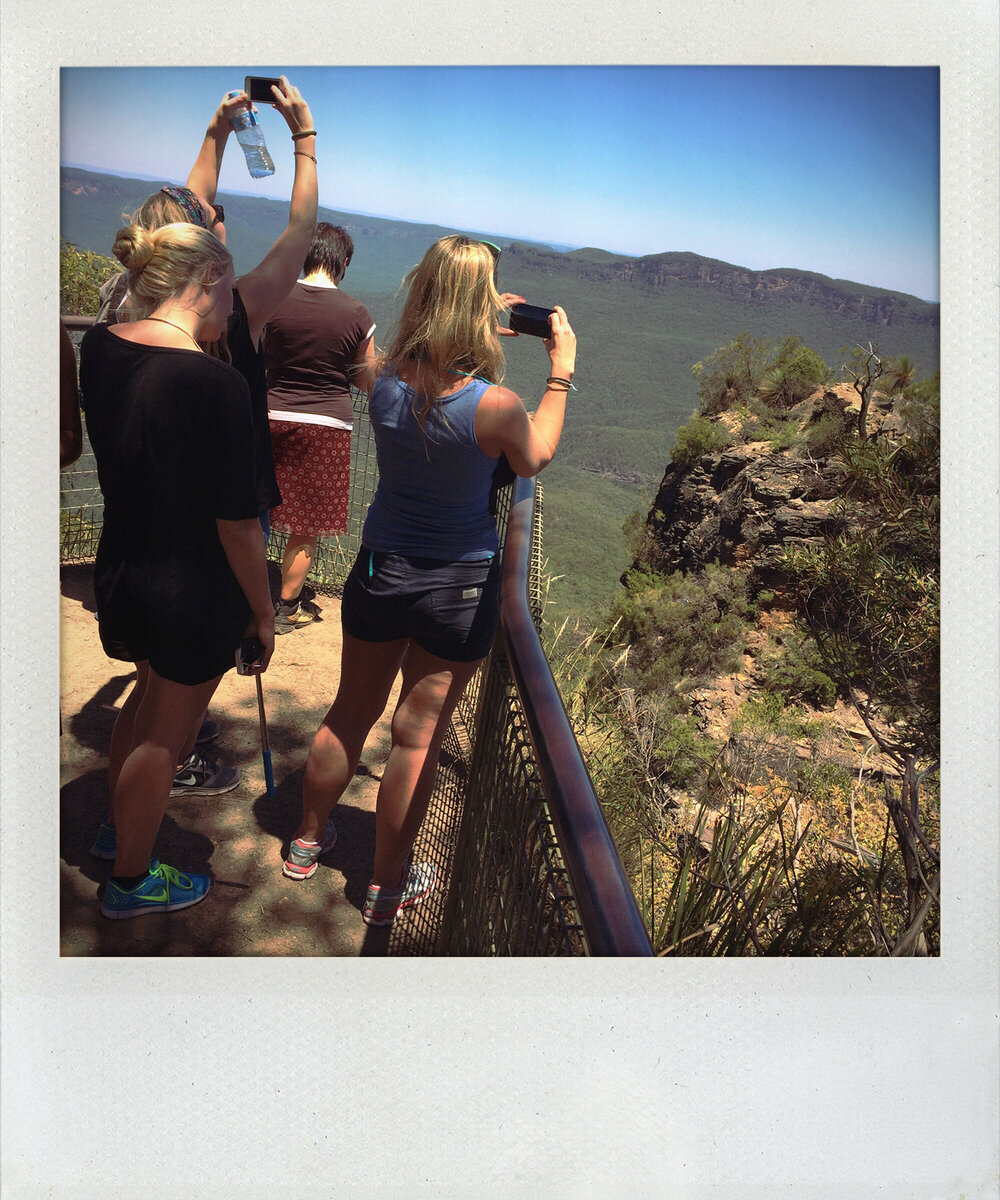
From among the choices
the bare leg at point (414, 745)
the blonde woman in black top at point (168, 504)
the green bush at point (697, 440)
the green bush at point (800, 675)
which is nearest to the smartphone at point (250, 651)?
the blonde woman in black top at point (168, 504)

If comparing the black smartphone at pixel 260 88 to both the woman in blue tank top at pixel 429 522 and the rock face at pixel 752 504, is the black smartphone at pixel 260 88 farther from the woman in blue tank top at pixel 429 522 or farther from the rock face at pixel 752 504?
the rock face at pixel 752 504

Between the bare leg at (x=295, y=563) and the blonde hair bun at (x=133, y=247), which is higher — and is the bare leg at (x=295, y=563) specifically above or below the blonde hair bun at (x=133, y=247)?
below

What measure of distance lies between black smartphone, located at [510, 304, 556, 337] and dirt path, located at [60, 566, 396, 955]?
1.01 metres

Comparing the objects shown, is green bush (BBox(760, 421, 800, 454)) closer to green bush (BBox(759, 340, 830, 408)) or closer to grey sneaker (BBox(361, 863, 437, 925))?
green bush (BBox(759, 340, 830, 408))

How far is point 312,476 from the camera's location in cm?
244

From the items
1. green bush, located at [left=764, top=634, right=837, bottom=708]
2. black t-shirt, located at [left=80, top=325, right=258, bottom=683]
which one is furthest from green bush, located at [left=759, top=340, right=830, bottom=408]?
black t-shirt, located at [left=80, top=325, right=258, bottom=683]

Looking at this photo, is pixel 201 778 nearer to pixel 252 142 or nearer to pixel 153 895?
pixel 153 895

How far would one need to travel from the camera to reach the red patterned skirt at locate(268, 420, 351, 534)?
7.79ft

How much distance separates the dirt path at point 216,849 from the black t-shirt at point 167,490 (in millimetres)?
364

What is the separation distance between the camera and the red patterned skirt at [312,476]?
2.38 m
